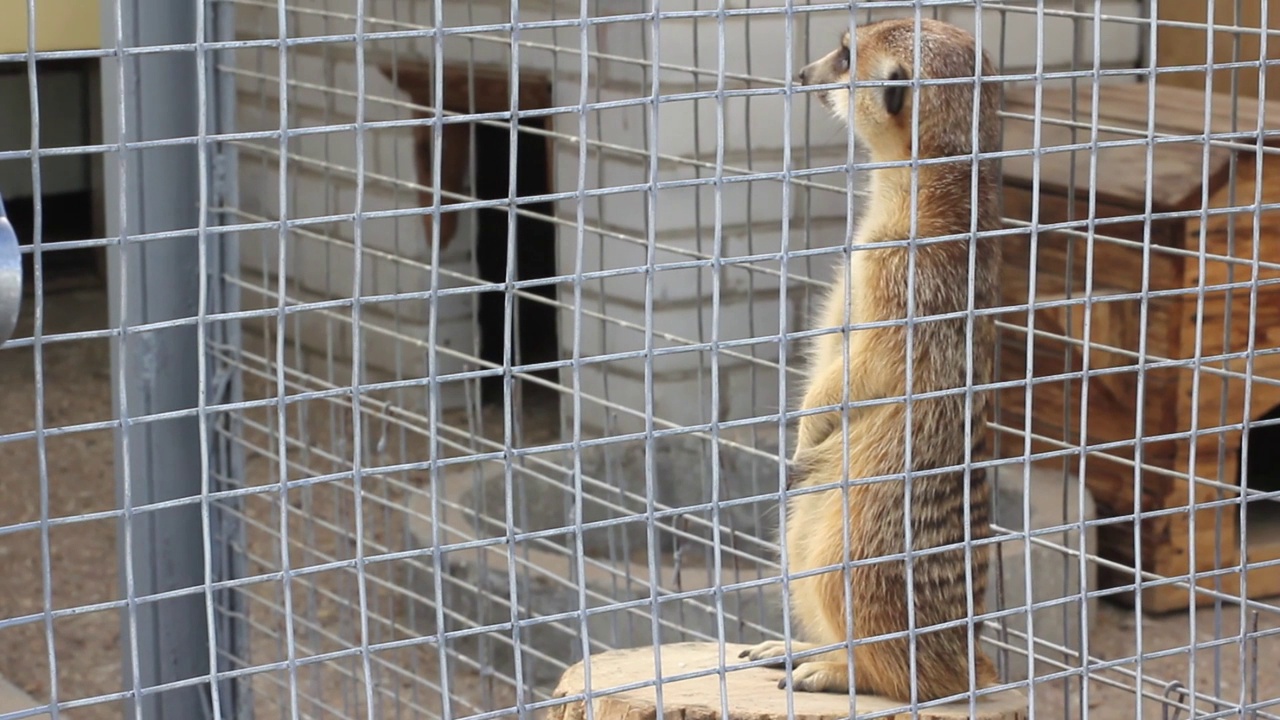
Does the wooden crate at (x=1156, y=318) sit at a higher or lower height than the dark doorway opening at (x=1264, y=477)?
higher

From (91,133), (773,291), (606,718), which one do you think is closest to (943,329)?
(606,718)

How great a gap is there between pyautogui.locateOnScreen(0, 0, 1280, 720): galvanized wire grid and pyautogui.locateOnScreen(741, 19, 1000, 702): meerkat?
0.28ft

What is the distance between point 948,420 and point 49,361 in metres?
4.59

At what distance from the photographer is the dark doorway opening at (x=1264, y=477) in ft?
12.8

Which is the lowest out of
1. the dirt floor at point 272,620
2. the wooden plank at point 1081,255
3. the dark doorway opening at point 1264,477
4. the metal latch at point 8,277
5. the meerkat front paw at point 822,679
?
the dirt floor at point 272,620

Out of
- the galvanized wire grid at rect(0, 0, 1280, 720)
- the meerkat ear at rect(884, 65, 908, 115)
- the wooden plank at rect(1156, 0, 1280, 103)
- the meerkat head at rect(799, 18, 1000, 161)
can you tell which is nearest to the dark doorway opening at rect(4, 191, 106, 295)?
the galvanized wire grid at rect(0, 0, 1280, 720)

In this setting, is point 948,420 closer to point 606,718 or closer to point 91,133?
point 606,718

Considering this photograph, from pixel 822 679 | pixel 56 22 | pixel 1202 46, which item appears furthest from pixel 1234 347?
pixel 56 22

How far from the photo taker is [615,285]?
4066mm

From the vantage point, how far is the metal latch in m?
0.99

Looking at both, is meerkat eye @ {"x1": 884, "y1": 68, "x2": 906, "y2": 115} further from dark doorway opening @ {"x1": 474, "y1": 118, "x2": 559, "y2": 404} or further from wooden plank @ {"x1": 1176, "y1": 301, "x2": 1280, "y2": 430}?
dark doorway opening @ {"x1": 474, "y1": 118, "x2": 559, "y2": 404}

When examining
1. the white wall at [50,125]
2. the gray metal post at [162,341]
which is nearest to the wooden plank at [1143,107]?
the gray metal post at [162,341]

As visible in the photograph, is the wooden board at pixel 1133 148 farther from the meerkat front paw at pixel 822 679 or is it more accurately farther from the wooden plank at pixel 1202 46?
the meerkat front paw at pixel 822 679

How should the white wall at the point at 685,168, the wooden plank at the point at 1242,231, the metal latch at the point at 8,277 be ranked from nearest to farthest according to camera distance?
1. the metal latch at the point at 8,277
2. the wooden plank at the point at 1242,231
3. the white wall at the point at 685,168
